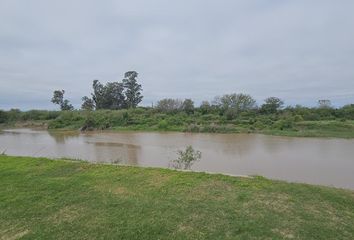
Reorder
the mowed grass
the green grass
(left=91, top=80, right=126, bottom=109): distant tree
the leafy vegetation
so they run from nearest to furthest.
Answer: the mowed grass, the green grass, the leafy vegetation, (left=91, top=80, right=126, bottom=109): distant tree

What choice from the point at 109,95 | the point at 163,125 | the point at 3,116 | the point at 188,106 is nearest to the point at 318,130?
the point at 163,125

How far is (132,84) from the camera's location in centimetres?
4316

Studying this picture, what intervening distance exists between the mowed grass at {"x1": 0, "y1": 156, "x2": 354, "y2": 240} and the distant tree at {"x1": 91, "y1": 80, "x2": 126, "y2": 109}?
3923 cm

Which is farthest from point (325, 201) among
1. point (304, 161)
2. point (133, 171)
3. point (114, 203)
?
point (304, 161)

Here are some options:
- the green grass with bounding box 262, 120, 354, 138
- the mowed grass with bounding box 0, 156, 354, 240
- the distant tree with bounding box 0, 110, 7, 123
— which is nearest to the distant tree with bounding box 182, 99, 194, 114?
the green grass with bounding box 262, 120, 354, 138

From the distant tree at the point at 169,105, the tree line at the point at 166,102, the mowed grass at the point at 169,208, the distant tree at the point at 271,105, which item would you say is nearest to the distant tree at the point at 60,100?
the tree line at the point at 166,102

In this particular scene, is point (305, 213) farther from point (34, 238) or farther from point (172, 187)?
point (34, 238)

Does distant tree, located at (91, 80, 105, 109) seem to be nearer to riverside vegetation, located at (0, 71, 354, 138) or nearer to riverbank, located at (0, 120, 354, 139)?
riverside vegetation, located at (0, 71, 354, 138)

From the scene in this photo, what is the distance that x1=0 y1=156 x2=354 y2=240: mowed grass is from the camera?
2818mm

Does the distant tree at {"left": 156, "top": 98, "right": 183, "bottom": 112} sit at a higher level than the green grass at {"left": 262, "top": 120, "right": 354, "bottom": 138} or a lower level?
higher

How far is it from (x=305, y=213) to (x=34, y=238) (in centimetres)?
278

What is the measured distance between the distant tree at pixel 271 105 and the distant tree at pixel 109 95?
21065 mm

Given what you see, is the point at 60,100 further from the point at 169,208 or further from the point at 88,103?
the point at 169,208

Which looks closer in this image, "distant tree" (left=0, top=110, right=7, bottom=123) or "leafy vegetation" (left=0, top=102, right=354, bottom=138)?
"leafy vegetation" (left=0, top=102, right=354, bottom=138)
